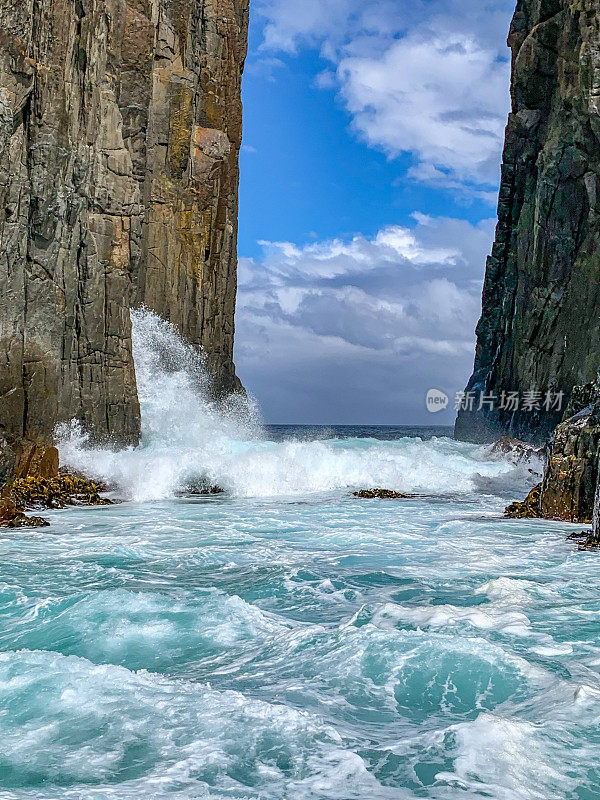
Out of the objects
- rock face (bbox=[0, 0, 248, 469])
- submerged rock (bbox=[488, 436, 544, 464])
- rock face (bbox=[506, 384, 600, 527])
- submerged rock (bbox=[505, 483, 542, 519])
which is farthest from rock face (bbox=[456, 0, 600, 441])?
rock face (bbox=[506, 384, 600, 527])

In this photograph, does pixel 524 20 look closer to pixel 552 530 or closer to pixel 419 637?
pixel 552 530

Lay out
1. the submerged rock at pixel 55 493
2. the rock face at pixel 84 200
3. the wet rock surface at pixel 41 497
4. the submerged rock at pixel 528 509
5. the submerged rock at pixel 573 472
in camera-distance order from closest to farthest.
Answer: the wet rock surface at pixel 41 497 < the submerged rock at pixel 573 472 < the submerged rock at pixel 528 509 < the submerged rock at pixel 55 493 < the rock face at pixel 84 200

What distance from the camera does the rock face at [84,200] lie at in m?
15.5

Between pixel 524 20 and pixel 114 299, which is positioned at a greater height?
pixel 524 20

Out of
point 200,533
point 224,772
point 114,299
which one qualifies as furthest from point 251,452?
point 224,772

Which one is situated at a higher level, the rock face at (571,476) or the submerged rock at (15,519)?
the rock face at (571,476)

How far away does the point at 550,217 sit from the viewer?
40.7 meters

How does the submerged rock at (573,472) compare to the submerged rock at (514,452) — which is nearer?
the submerged rock at (573,472)

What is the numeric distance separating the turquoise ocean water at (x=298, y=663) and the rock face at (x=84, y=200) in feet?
17.5

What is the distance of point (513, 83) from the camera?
166 ft

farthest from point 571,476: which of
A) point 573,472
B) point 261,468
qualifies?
point 261,468

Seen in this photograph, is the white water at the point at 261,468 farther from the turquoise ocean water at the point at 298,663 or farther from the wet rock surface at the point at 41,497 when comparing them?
the turquoise ocean water at the point at 298,663

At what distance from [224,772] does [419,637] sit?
2.48 m

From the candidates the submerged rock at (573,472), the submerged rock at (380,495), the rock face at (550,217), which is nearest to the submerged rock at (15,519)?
the submerged rock at (380,495)
